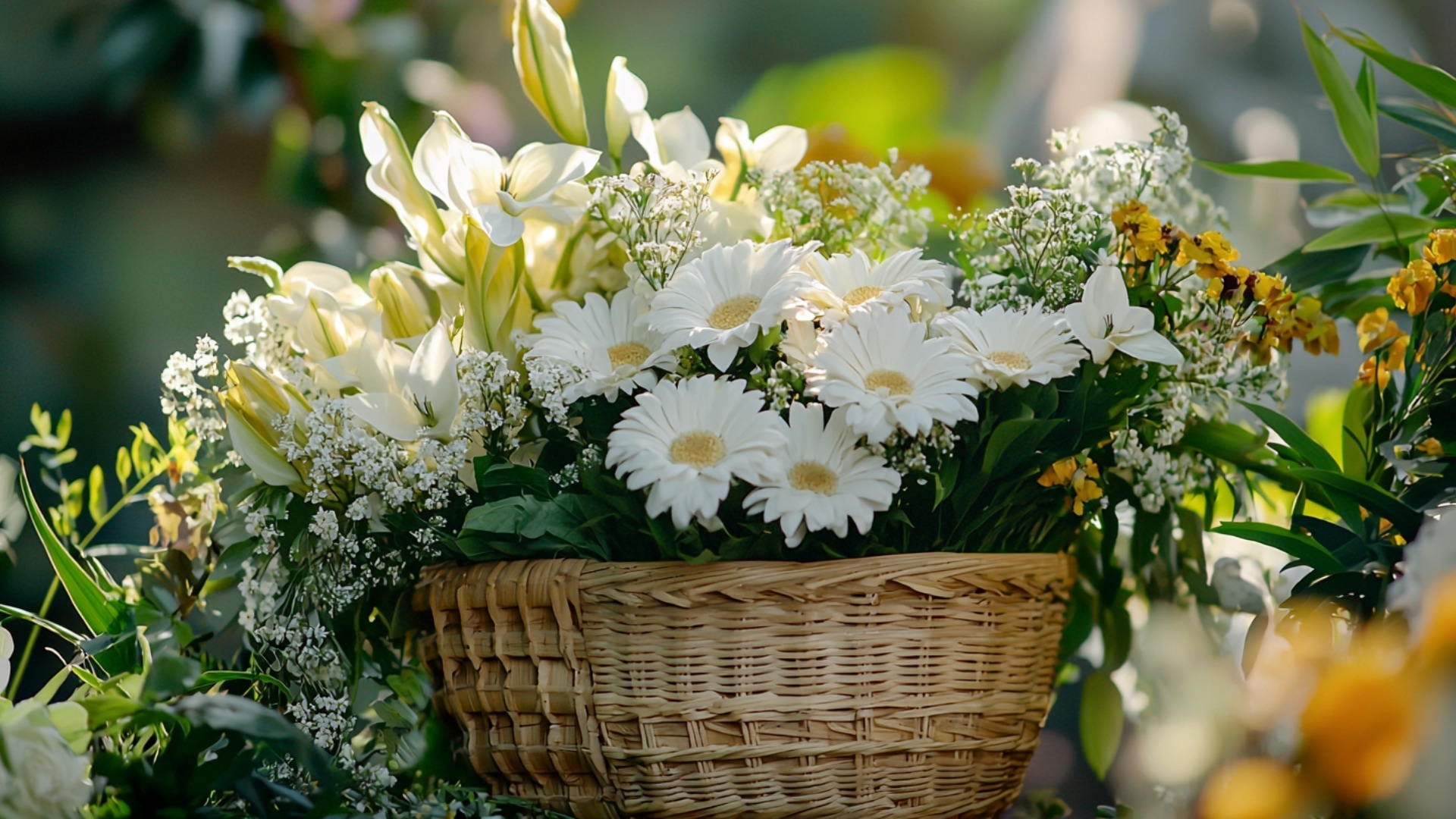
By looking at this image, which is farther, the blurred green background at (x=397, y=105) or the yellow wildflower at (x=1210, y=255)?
the blurred green background at (x=397, y=105)

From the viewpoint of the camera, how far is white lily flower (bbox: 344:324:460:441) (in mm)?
593

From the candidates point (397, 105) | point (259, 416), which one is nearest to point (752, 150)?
point (259, 416)

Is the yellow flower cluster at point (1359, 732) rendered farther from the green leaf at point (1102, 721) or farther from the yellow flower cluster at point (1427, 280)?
the green leaf at point (1102, 721)

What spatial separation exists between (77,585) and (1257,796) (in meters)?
0.67

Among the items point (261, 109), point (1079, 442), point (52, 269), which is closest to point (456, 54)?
point (261, 109)

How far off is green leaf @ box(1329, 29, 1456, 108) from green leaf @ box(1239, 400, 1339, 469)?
26cm

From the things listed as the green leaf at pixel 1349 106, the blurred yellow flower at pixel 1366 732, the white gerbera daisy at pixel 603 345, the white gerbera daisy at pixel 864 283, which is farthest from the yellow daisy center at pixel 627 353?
the green leaf at pixel 1349 106

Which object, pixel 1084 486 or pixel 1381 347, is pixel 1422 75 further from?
pixel 1084 486

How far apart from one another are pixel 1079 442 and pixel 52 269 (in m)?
1.22

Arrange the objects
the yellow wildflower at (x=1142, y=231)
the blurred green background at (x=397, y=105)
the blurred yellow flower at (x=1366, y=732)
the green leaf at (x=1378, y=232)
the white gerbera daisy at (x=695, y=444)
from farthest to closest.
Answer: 1. the blurred green background at (x=397, y=105)
2. the green leaf at (x=1378, y=232)
3. the yellow wildflower at (x=1142, y=231)
4. the white gerbera daisy at (x=695, y=444)
5. the blurred yellow flower at (x=1366, y=732)

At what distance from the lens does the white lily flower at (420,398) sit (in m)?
0.59

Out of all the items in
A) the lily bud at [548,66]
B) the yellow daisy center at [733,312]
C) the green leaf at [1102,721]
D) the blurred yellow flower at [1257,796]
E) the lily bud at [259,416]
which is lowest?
the green leaf at [1102,721]

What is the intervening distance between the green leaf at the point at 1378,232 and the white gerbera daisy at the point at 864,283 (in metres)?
0.33

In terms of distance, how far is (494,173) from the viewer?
0.64 metres
